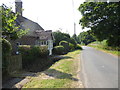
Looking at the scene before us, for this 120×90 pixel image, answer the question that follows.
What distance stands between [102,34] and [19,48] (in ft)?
51.5

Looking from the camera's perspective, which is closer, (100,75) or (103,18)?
(100,75)

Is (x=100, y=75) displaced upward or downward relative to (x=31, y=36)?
downward

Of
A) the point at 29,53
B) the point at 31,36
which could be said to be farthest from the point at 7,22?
the point at 31,36

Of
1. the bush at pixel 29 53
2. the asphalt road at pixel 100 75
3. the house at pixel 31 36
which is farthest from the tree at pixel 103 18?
the bush at pixel 29 53

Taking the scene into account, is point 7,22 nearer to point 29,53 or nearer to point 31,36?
point 29,53

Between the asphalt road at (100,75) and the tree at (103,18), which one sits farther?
the tree at (103,18)

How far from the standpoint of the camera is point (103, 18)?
18.5 metres

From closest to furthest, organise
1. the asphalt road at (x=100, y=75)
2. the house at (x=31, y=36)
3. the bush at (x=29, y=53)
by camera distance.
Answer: the asphalt road at (x=100, y=75)
the bush at (x=29, y=53)
the house at (x=31, y=36)

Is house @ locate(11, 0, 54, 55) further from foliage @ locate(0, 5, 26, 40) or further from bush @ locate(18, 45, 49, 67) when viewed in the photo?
foliage @ locate(0, 5, 26, 40)

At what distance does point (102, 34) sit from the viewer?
60.1 feet

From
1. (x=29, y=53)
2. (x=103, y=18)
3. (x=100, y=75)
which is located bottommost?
Answer: (x=100, y=75)

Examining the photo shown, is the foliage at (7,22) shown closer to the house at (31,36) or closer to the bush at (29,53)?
the bush at (29,53)

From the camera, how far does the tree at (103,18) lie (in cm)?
1536

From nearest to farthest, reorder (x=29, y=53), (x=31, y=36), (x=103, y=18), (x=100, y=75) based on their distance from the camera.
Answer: (x=100, y=75) < (x=29, y=53) < (x=31, y=36) < (x=103, y=18)
